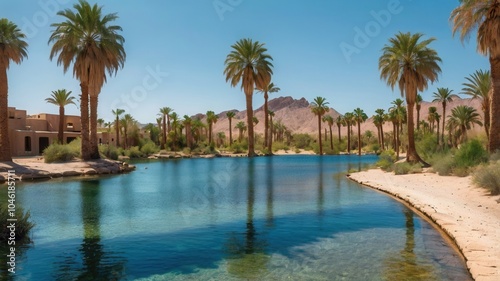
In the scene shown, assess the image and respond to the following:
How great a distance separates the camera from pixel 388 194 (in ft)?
64.1

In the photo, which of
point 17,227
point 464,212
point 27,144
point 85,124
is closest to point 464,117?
point 464,212

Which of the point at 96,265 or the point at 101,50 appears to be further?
the point at 101,50

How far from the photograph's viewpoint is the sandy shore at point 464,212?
805 cm

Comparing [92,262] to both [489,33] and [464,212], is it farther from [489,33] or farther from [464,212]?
[489,33]

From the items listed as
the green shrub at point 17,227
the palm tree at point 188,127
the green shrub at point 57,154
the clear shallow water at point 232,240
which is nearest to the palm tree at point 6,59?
the green shrub at point 57,154

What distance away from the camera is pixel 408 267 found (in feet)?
26.6

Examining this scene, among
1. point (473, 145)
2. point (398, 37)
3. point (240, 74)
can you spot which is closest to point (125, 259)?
point (473, 145)

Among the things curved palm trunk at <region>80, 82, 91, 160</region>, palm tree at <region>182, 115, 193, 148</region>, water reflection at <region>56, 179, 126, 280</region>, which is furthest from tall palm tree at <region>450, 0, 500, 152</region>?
palm tree at <region>182, 115, 193, 148</region>

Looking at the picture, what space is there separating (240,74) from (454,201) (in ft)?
155

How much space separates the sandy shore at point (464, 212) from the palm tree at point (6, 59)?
28434mm

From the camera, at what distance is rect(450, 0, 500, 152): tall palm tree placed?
76.1ft

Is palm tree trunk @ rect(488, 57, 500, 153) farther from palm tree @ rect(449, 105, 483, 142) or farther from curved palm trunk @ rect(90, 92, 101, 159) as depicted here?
curved palm trunk @ rect(90, 92, 101, 159)

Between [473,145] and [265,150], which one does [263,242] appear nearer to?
[473,145]

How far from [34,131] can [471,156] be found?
170 feet
